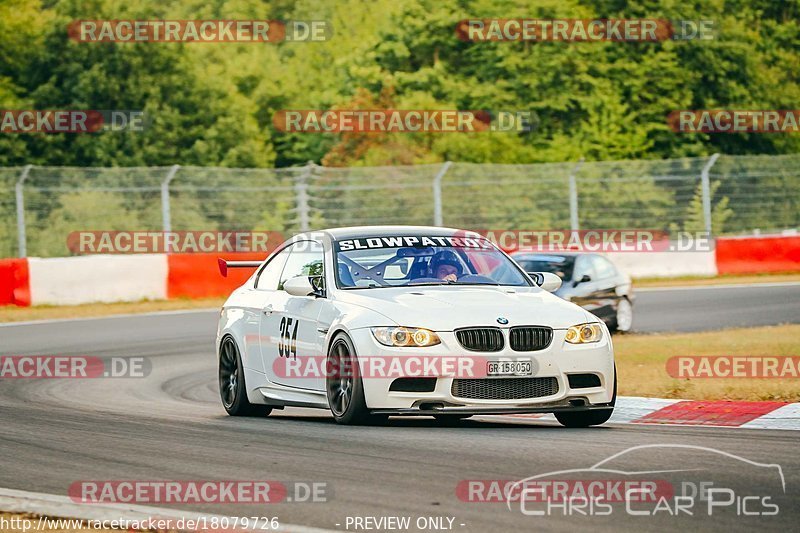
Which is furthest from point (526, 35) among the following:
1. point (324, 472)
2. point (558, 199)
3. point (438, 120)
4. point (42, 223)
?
point (324, 472)

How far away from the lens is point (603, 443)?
366 inches

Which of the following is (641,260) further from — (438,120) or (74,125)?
(74,125)

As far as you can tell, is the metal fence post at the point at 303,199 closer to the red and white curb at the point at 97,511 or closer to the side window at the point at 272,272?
the side window at the point at 272,272

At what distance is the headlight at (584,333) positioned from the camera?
10.5 m

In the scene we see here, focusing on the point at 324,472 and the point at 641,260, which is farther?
the point at 641,260

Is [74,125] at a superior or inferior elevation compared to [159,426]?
superior

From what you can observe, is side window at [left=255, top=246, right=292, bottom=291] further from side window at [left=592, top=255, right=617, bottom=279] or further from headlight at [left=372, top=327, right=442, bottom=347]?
side window at [left=592, top=255, right=617, bottom=279]

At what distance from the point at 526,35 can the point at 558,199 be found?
2004cm
